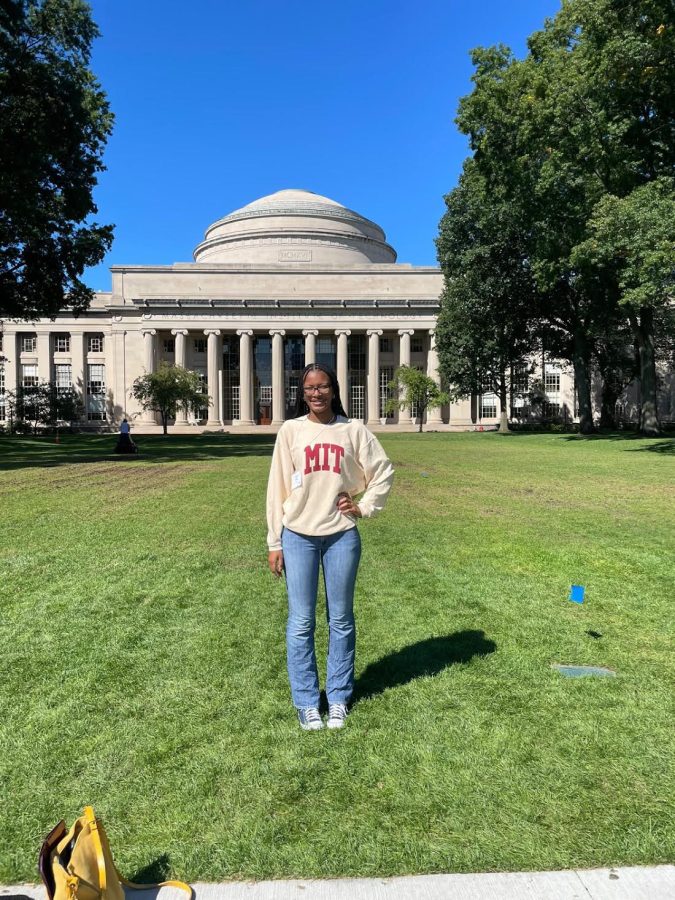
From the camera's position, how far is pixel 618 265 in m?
29.2

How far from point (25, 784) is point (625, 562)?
21.9 ft

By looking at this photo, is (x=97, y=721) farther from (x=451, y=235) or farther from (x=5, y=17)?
(x=451, y=235)

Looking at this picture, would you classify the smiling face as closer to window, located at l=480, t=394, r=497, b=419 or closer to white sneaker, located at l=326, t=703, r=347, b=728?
white sneaker, located at l=326, t=703, r=347, b=728

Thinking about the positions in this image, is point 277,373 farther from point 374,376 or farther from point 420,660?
point 420,660

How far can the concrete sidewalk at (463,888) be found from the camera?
7.69 ft

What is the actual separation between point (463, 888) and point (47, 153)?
2746cm

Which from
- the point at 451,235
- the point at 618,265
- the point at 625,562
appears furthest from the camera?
the point at 451,235

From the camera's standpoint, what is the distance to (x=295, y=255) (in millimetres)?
71188

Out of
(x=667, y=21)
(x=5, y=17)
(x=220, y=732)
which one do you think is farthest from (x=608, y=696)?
(x=5, y=17)

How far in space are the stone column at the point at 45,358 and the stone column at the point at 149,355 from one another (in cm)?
1148

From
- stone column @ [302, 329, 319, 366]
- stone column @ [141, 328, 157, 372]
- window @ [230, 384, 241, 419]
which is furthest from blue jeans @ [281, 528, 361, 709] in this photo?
window @ [230, 384, 241, 419]

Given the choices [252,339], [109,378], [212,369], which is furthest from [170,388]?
[109,378]

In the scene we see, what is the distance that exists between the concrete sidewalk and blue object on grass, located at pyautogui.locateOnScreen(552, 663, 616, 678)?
6.20 ft

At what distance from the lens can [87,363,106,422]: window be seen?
68.5 m
